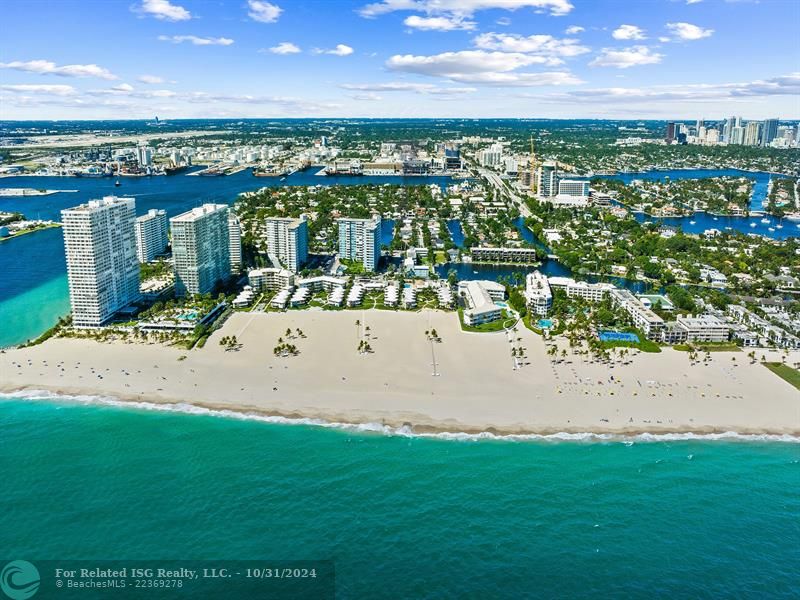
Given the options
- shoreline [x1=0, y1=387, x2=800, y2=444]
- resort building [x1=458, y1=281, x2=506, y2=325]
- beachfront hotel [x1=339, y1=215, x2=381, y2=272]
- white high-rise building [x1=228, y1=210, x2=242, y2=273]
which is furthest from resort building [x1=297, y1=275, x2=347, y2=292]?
shoreline [x1=0, y1=387, x2=800, y2=444]

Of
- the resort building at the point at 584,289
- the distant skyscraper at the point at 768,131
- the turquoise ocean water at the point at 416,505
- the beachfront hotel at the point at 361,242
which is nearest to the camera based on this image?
the turquoise ocean water at the point at 416,505

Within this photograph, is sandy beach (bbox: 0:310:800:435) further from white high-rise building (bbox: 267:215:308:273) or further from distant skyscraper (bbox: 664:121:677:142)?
distant skyscraper (bbox: 664:121:677:142)

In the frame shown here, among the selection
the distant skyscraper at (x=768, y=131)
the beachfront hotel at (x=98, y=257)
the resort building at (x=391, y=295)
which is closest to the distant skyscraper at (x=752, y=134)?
the distant skyscraper at (x=768, y=131)

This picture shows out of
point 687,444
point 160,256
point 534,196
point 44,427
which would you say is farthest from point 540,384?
point 534,196

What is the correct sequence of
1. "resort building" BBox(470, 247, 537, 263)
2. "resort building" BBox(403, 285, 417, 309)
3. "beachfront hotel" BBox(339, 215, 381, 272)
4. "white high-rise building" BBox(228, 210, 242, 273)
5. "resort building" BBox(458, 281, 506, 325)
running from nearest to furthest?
"resort building" BBox(458, 281, 506, 325)
"resort building" BBox(403, 285, 417, 309)
"white high-rise building" BBox(228, 210, 242, 273)
"beachfront hotel" BBox(339, 215, 381, 272)
"resort building" BBox(470, 247, 537, 263)

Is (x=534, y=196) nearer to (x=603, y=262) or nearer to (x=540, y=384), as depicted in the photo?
(x=603, y=262)

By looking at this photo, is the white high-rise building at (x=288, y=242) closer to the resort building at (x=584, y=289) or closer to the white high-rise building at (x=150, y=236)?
the white high-rise building at (x=150, y=236)
